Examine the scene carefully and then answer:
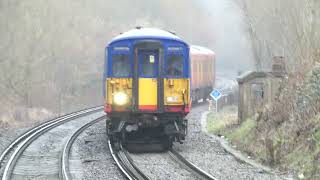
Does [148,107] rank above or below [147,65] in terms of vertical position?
below

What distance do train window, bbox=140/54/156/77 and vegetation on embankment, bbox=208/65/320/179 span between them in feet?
10.6

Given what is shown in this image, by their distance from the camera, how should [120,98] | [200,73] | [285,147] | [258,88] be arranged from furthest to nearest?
[200,73]
[258,88]
[120,98]
[285,147]

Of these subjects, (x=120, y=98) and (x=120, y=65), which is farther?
Result: (x=120, y=65)

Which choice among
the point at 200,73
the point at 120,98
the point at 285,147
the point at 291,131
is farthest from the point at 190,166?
the point at 200,73

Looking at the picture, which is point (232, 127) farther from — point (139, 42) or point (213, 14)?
point (213, 14)

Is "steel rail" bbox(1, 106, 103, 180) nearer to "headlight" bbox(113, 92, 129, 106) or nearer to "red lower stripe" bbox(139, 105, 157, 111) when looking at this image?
"headlight" bbox(113, 92, 129, 106)

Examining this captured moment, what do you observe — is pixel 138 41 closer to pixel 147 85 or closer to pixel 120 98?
pixel 147 85

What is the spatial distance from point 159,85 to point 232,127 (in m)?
4.38

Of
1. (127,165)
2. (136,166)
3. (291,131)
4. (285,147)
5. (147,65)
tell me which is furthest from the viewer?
(147,65)

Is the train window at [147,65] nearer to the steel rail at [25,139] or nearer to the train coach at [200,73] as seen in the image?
the steel rail at [25,139]

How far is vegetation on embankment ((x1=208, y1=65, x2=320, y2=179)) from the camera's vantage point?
1241 centimetres

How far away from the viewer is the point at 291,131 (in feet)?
45.6

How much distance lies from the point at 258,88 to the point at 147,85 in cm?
468

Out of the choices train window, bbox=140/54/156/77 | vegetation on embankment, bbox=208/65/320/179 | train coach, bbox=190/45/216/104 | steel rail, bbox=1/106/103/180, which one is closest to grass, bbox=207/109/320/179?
vegetation on embankment, bbox=208/65/320/179
